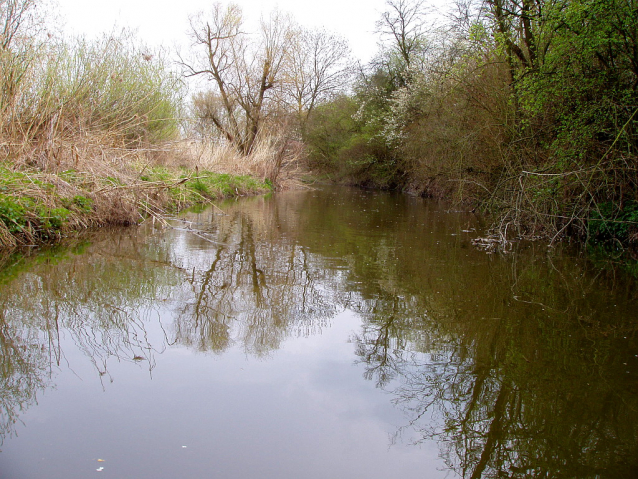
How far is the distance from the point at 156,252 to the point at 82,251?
36.2 inches

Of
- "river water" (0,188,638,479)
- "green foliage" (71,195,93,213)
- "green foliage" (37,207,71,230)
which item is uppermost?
"green foliage" (71,195,93,213)

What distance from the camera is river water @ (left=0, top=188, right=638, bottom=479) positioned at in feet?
7.77

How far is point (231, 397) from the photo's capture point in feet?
9.46

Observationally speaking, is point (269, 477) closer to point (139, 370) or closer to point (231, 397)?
point (231, 397)

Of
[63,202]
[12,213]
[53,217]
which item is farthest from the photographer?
[63,202]

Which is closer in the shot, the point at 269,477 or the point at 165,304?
the point at 269,477

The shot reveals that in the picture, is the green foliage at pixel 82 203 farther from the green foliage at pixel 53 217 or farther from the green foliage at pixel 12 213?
the green foliage at pixel 12 213

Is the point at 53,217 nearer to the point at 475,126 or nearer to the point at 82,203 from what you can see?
the point at 82,203

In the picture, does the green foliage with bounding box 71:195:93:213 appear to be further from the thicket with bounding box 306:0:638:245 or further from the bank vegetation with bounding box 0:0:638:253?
the thicket with bounding box 306:0:638:245

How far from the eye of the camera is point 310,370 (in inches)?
131

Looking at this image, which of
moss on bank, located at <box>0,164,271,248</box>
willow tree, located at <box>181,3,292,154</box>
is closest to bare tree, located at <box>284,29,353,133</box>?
willow tree, located at <box>181,3,292,154</box>

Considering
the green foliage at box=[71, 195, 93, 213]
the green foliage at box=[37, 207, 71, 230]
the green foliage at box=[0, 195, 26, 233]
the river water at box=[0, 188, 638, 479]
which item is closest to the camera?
the river water at box=[0, 188, 638, 479]

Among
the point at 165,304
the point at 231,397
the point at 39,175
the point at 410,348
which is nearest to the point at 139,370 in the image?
the point at 231,397

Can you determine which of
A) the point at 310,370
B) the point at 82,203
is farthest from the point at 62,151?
the point at 310,370
